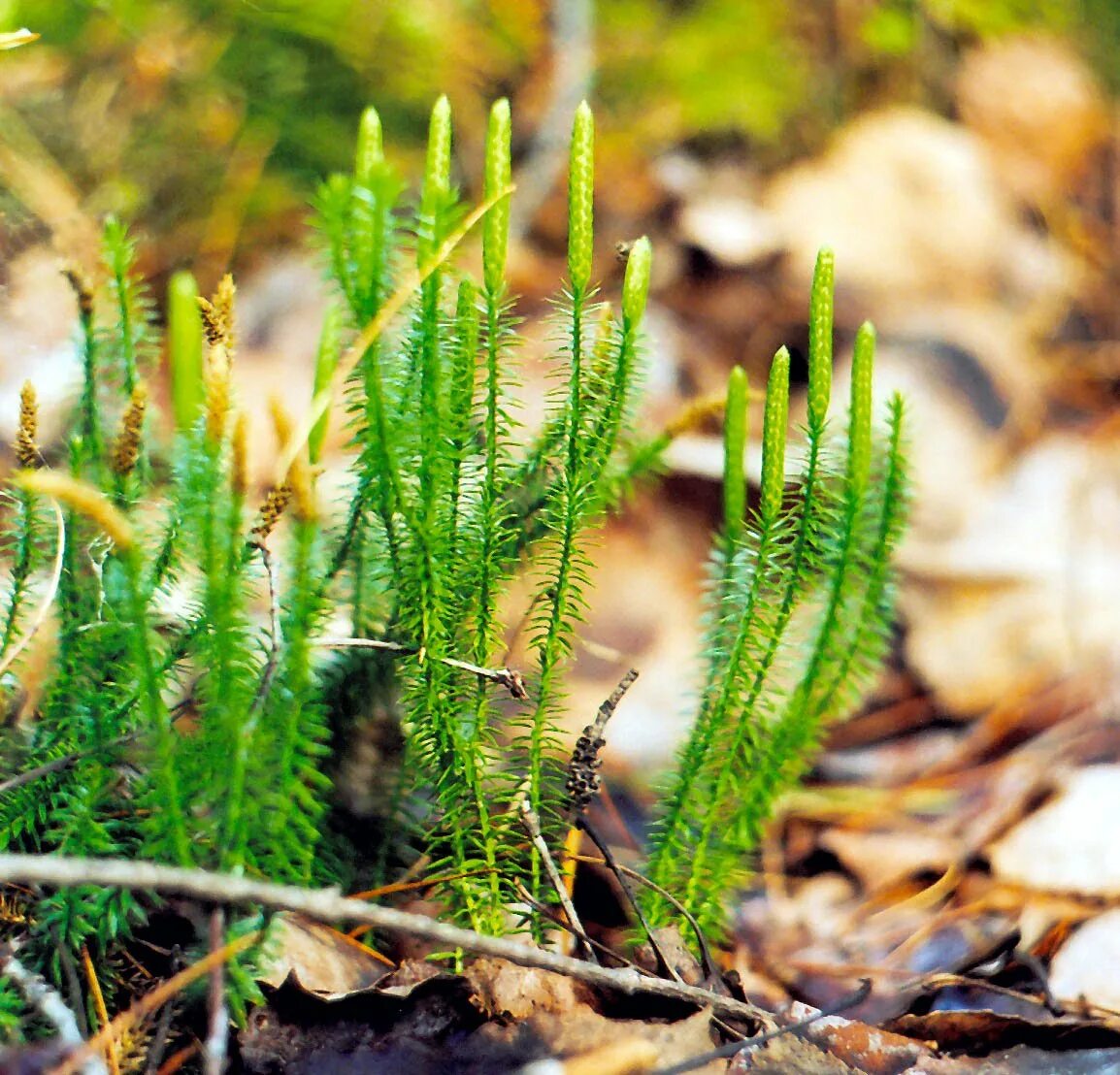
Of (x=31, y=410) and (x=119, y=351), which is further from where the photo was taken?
(x=119, y=351)

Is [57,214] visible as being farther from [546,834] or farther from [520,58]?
[546,834]

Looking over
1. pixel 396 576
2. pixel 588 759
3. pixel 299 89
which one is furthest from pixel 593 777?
pixel 299 89

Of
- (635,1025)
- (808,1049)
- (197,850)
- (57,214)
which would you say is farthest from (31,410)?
(57,214)

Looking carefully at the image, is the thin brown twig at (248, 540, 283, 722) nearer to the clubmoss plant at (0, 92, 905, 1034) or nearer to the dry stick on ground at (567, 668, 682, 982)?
the clubmoss plant at (0, 92, 905, 1034)

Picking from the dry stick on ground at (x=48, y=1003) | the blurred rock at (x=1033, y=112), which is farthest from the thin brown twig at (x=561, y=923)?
the blurred rock at (x=1033, y=112)

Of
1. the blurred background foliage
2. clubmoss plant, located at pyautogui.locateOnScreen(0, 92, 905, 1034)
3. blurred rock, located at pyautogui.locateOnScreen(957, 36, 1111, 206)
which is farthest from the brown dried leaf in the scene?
blurred rock, located at pyautogui.locateOnScreen(957, 36, 1111, 206)

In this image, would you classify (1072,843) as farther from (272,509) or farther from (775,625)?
(272,509)
